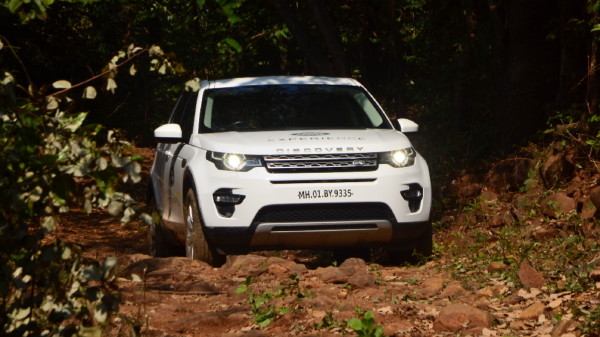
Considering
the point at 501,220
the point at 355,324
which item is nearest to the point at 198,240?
the point at 355,324

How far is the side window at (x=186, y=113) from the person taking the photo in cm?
1037

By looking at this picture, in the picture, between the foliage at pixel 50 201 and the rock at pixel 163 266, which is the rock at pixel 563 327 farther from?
the rock at pixel 163 266

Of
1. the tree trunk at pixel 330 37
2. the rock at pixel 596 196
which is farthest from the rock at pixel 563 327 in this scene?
the tree trunk at pixel 330 37

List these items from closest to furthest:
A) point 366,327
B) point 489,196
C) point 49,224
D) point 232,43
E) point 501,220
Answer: point 49,224 → point 366,327 → point 232,43 → point 501,220 → point 489,196

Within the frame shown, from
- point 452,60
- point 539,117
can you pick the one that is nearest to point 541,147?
point 539,117

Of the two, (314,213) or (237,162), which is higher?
(237,162)

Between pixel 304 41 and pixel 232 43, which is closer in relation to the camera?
pixel 232 43

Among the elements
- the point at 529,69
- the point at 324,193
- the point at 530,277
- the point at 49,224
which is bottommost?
the point at 530,277

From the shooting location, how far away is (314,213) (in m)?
9.15

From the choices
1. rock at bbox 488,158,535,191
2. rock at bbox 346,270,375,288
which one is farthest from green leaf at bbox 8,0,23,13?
rock at bbox 488,158,535,191

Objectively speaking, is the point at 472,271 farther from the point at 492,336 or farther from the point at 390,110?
the point at 390,110

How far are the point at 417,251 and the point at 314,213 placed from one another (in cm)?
124

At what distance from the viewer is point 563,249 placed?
30.2ft

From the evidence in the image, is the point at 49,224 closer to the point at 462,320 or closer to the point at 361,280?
the point at 462,320
